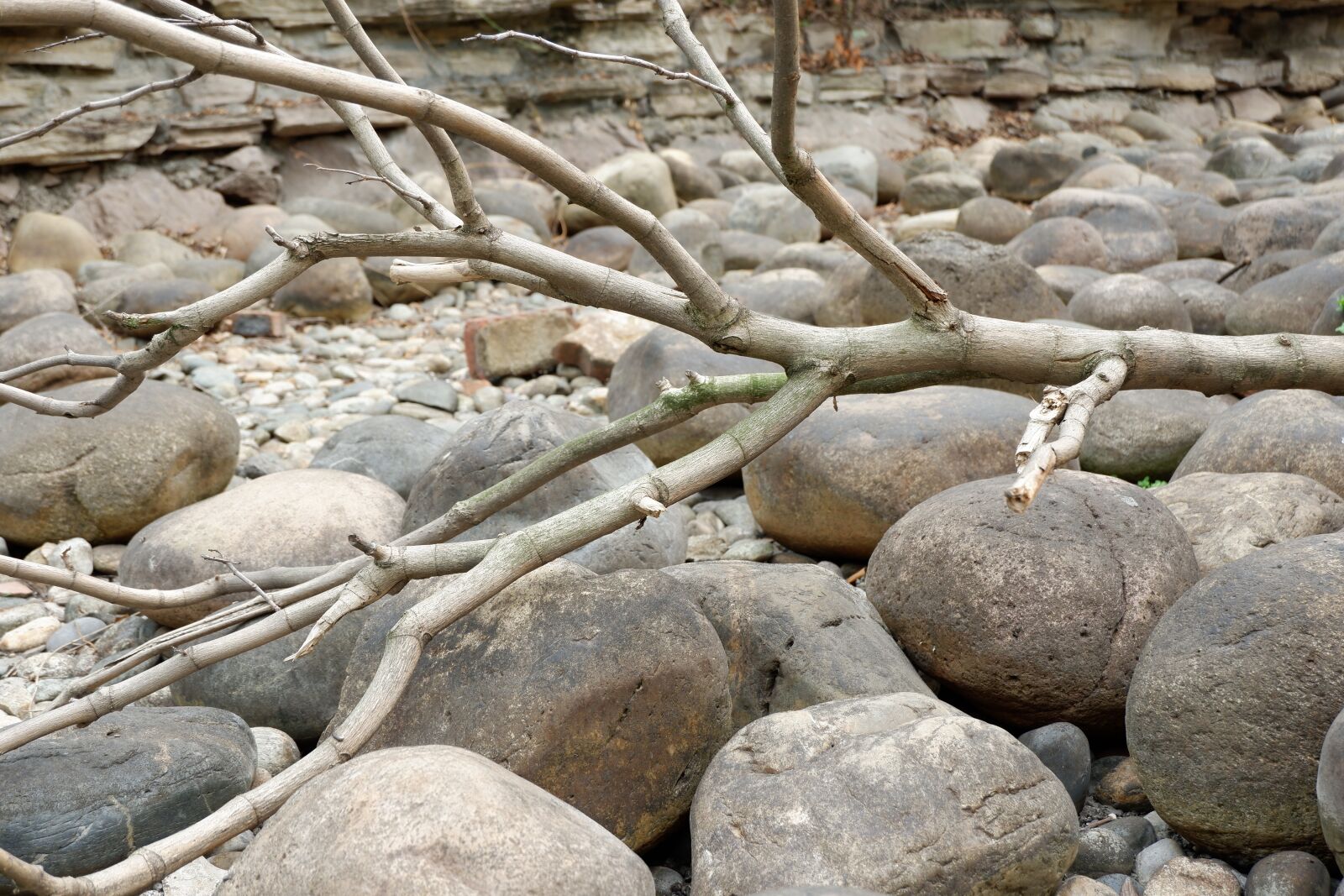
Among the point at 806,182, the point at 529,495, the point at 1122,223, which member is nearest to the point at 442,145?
the point at 806,182

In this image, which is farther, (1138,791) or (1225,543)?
(1225,543)

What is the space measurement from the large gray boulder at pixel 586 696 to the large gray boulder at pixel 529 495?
0.73 metres

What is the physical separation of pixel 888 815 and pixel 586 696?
0.64 metres

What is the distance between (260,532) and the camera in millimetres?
3561

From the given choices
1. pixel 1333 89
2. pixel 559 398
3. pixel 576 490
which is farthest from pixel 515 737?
pixel 1333 89

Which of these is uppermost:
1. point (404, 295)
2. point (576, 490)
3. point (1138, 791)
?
point (576, 490)

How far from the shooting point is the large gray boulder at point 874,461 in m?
3.75

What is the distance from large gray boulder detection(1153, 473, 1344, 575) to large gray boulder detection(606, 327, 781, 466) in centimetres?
180

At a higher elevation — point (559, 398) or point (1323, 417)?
point (1323, 417)

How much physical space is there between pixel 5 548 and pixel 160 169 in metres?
6.62

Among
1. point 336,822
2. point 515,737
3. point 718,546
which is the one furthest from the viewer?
point 718,546

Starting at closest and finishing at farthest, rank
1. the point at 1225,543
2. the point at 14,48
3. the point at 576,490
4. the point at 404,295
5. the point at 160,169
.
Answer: the point at 1225,543 < the point at 576,490 < the point at 404,295 < the point at 14,48 < the point at 160,169

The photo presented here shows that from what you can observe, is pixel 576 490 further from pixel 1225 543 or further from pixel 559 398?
pixel 559 398

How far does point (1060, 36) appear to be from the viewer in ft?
49.9
